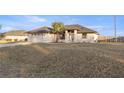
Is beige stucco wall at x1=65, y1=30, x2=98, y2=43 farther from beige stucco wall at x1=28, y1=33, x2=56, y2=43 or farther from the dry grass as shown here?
beige stucco wall at x1=28, y1=33, x2=56, y2=43

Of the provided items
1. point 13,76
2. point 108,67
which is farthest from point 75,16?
point 13,76

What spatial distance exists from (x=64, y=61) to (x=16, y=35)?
0.69 meters

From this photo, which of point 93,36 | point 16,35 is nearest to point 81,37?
point 93,36

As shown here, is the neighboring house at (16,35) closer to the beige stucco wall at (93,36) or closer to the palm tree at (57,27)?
the palm tree at (57,27)

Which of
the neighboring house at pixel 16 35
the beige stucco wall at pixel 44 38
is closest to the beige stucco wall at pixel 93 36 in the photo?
the beige stucco wall at pixel 44 38

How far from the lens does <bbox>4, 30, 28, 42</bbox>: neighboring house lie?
4.89m

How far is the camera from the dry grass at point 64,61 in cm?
485

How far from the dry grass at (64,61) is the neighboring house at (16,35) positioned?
108 millimetres

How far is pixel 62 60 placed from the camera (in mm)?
4898

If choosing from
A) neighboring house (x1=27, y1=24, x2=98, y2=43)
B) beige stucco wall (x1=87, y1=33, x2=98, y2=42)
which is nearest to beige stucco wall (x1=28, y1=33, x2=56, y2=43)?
neighboring house (x1=27, y1=24, x2=98, y2=43)

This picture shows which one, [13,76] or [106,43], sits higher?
[106,43]
